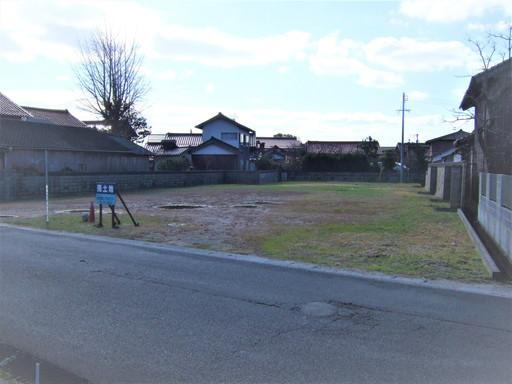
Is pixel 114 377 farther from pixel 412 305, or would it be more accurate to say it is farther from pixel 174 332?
pixel 412 305

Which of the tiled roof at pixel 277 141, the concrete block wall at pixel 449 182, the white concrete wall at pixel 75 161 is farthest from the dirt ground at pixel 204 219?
the tiled roof at pixel 277 141

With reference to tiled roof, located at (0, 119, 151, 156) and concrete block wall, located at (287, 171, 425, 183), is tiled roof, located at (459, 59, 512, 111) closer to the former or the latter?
tiled roof, located at (0, 119, 151, 156)

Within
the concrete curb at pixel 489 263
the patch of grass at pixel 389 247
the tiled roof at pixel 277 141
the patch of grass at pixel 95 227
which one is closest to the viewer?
the concrete curb at pixel 489 263

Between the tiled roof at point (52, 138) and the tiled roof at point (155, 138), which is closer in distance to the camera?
the tiled roof at point (52, 138)

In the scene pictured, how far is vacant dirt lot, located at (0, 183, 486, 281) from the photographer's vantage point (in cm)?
895

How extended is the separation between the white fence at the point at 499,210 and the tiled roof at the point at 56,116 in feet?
129

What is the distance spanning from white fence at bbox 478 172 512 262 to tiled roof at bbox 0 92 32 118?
3326 centimetres

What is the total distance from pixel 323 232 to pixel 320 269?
4511mm

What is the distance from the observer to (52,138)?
3403 centimetres

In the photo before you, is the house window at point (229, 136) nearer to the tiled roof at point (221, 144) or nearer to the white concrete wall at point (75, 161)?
the tiled roof at point (221, 144)

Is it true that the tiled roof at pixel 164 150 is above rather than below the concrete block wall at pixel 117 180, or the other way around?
above

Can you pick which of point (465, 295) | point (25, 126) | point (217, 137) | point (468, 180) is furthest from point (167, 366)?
point (217, 137)

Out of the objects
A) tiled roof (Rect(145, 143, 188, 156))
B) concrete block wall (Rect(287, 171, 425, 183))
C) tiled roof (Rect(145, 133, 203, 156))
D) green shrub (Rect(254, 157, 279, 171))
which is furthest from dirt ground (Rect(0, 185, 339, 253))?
tiled roof (Rect(145, 133, 203, 156))

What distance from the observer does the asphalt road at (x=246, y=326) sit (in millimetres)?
4141
